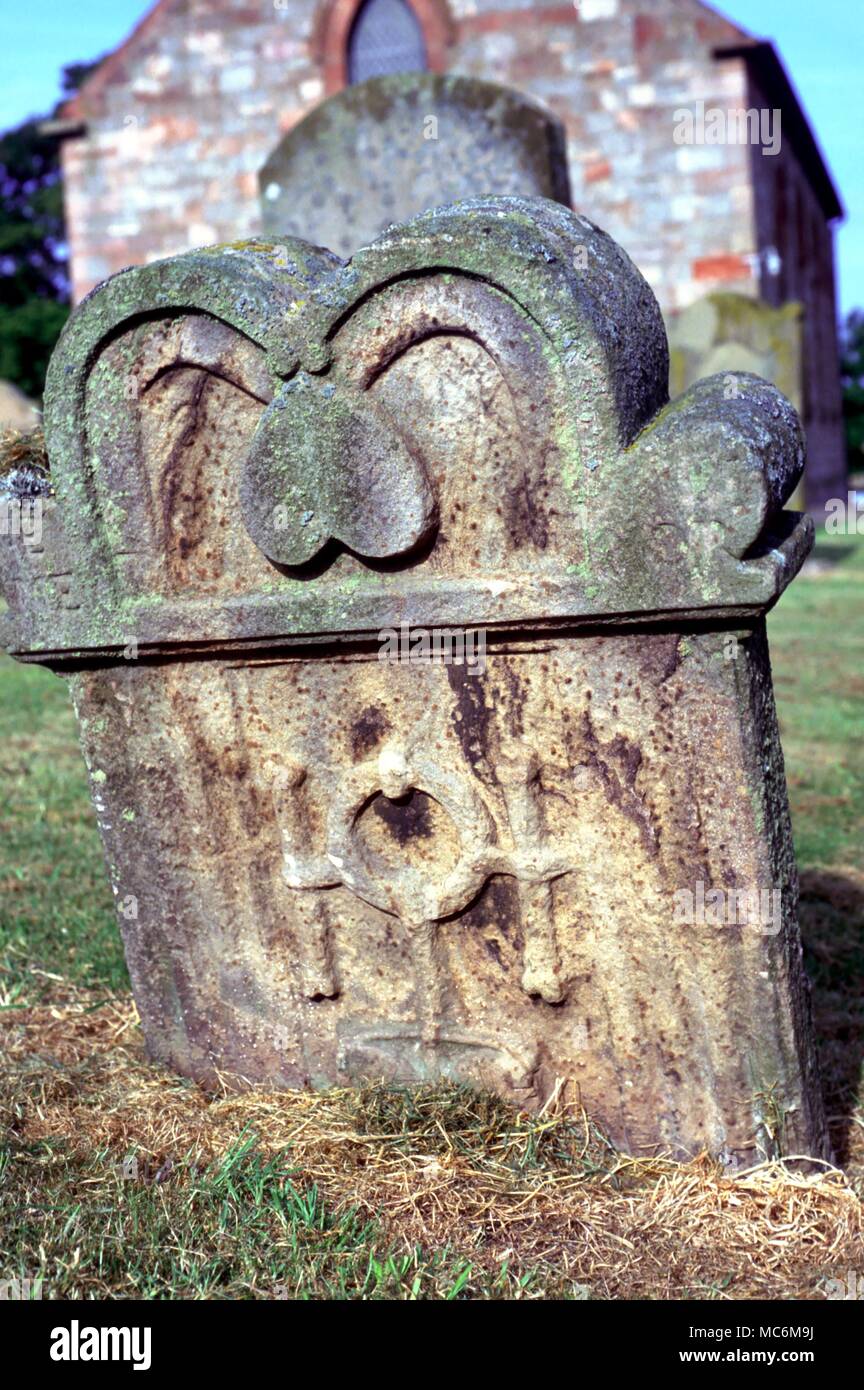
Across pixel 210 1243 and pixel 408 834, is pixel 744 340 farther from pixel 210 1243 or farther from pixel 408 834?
pixel 210 1243

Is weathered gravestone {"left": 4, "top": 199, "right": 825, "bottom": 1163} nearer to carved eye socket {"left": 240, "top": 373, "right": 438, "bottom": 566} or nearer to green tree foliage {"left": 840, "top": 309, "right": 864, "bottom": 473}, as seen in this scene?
carved eye socket {"left": 240, "top": 373, "right": 438, "bottom": 566}

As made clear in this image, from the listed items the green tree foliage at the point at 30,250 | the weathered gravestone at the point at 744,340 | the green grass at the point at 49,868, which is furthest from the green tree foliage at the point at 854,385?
the green grass at the point at 49,868

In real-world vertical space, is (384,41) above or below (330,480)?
above

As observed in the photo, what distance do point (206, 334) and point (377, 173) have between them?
5.24m

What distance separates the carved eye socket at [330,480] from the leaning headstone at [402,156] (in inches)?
182

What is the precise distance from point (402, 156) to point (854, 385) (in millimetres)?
31131

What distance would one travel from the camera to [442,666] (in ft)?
8.57

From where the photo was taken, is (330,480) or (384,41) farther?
(384,41)

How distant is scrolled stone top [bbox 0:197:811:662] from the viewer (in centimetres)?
235

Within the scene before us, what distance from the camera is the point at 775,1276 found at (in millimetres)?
2344

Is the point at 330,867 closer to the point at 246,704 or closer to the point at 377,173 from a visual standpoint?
the point at 246,704

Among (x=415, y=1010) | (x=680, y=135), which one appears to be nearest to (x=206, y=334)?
(x=415, y=1010)

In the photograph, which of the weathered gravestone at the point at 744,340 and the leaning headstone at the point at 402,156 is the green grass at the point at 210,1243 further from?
the weathered gravestone at the point at 744,340

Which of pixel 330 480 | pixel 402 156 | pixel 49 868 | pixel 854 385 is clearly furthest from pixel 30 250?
pixel 330 480
